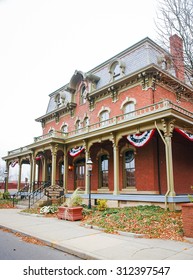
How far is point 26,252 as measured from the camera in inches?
247

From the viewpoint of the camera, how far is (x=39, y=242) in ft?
24.6

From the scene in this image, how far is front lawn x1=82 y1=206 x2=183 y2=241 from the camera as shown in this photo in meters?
7.95

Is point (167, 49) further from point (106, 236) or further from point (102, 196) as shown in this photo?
point (102, 196)

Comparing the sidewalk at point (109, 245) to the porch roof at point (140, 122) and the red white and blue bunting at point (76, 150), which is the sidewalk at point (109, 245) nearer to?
the porch roof at point (140, 122)

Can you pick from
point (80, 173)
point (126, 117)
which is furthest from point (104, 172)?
point (126, 117)

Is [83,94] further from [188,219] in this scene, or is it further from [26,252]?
[26,252]

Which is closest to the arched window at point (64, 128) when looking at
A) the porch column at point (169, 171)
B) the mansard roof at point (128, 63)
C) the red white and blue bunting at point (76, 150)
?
the mansard roof at point (128, 63)

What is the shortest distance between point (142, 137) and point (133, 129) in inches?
37.7

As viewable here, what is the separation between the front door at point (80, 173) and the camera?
68.9 ft

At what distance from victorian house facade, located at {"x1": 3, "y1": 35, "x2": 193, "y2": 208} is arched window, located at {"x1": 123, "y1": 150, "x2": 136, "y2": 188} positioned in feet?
0.22

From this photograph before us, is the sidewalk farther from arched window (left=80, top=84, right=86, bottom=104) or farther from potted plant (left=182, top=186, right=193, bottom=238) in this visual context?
arched window (left=80, top=84, right=86, bottom=104)

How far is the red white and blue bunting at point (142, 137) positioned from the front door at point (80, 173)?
7.96m

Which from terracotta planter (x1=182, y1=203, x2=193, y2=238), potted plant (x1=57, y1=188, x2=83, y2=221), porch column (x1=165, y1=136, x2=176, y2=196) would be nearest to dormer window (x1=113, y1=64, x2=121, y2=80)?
porch column (x1=165, y1=136, x2=176, y2=196)

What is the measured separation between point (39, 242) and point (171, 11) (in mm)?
10115
